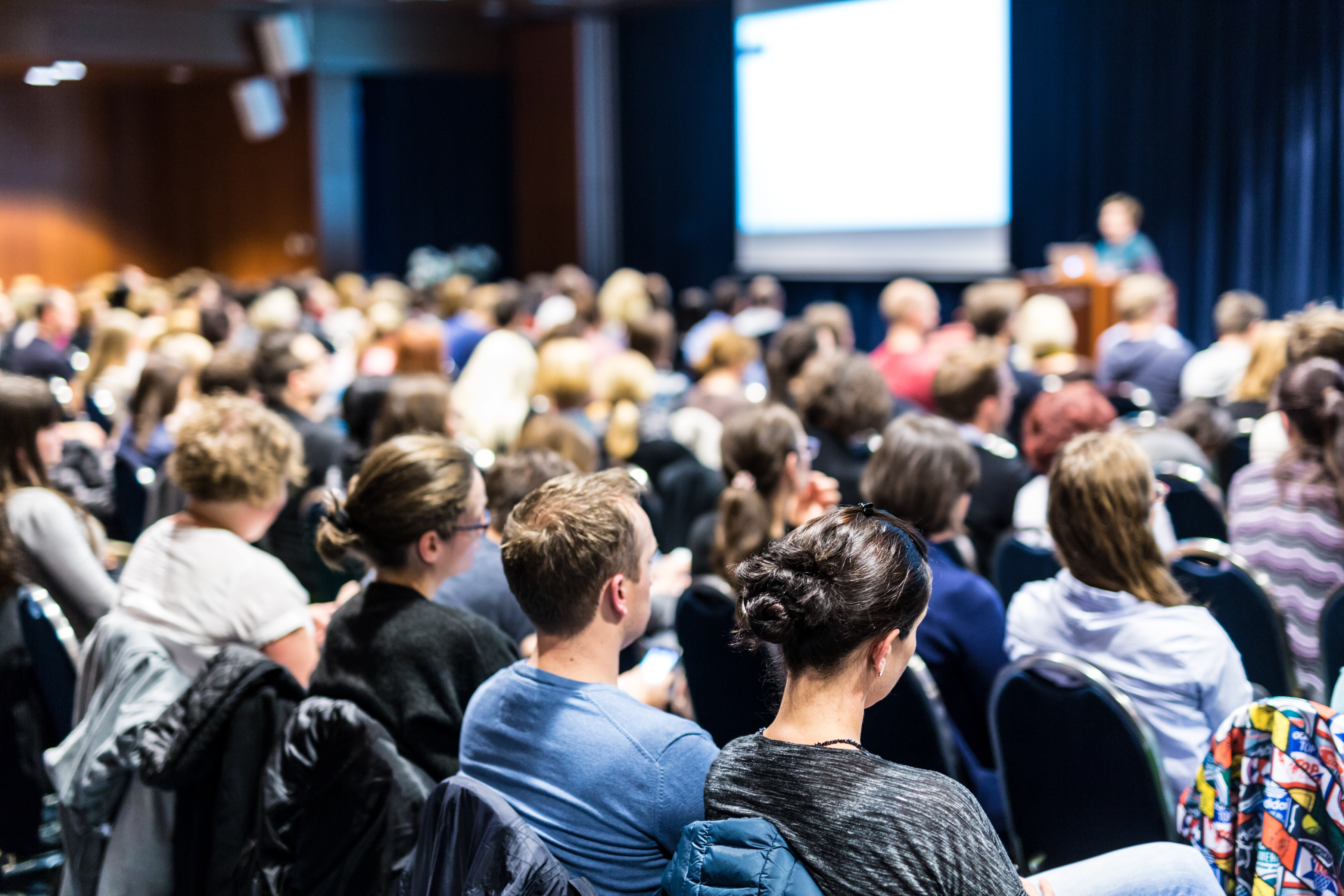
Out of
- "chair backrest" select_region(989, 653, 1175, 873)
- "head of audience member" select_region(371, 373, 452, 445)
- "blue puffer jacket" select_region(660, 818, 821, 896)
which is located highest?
"head of audience member" select_region(371, 373, 452, 445)

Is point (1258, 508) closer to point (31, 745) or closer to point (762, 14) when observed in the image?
point (31, 745)

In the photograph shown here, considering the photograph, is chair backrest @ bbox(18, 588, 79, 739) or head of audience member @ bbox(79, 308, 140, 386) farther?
head of audience member @ bbox(79, 308, 140, 386)

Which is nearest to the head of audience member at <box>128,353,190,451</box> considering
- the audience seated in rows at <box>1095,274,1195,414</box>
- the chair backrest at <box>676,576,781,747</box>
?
the chair backrest at <box>676,576,781,747</box>

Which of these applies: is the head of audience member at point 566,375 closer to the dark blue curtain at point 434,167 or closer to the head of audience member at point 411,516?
the head of audience member at point 411,516

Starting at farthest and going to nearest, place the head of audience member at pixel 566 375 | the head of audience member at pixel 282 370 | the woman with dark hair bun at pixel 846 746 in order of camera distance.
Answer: the head of audience member at pixel 566 375 < the head of audience member at pixel 282 370 < the woman with dark hair bun at pixel 846 746

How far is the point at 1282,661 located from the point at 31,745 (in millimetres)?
3039

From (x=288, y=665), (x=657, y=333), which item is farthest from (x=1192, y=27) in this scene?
(x=288, y=665)

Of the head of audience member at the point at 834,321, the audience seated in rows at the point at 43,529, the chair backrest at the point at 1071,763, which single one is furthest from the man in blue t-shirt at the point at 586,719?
the head of audience member at the point at 834,321

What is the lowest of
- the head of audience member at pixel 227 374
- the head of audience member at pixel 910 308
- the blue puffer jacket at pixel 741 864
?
the blue puffer jacket at pixel 741 864

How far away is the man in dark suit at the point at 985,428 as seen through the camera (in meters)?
4.06

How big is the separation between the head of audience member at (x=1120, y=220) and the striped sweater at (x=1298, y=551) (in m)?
5.74

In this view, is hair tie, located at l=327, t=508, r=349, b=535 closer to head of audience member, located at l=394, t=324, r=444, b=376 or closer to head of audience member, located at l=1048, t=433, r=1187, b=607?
head of audience member, located at l=1048, t=433, r=1187, b=607

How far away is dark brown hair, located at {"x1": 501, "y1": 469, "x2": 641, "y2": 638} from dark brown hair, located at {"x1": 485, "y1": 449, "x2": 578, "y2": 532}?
3.40ft

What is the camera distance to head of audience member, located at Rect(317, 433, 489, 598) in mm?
2336
